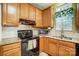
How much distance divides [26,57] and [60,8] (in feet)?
2.53

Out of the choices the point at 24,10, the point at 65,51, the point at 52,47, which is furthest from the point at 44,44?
the point at 24,10

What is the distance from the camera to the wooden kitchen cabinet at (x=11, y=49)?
3.88 feet

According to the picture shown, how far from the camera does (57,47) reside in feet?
4.28

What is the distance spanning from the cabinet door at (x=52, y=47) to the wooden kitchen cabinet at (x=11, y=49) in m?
0.41

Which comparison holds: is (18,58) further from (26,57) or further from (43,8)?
(43,8)

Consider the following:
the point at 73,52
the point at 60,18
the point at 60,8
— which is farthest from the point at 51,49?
the point at 60,8

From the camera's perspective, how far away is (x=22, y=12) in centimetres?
128

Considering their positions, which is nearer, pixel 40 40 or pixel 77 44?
pixel 77 44

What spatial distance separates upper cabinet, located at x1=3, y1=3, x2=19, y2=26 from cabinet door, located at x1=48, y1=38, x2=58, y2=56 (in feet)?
1.69

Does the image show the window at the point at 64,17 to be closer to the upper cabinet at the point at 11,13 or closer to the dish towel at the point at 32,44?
the dish towel at the point at 32,44

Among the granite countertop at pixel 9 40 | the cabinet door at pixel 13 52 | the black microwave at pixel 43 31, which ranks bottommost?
the cabinet door at pixel 13 52

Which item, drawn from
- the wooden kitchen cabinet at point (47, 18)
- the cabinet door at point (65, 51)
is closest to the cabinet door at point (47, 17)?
the wooden kitchen cabinet at point (47, 18)

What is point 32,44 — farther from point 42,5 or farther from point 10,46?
point 42,5

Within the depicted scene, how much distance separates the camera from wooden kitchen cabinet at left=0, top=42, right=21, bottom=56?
3.88 feet
